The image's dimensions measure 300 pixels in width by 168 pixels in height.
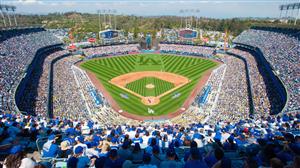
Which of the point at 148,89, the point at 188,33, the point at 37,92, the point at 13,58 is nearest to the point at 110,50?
the point at 188,33

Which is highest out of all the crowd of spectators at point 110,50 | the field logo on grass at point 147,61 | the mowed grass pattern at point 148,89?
the crowd of spectators at point 110,50

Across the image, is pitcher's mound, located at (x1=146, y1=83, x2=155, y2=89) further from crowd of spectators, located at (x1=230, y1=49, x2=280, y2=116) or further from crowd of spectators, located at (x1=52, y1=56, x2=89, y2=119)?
crowd of spectators, located at (x1=230, y1=49, x2=280, y2=116)

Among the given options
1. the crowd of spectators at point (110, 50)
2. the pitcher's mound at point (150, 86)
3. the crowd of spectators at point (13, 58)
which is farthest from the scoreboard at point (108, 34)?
the pitcher's mound at point (150, 86)

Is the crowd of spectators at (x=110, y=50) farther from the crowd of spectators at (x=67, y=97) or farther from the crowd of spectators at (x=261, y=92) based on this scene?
the crowd of spectators at (x=261, y=92)

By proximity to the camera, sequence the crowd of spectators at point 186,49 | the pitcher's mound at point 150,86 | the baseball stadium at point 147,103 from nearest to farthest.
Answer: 1. the baseball stadium at point 147,103
2. the pitcher's mound at point 150,86
3. the crowd of spectators at point 186,49

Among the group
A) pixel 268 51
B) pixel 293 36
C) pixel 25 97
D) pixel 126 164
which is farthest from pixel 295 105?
pixel 25 97

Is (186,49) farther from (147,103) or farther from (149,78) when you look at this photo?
(147,103)

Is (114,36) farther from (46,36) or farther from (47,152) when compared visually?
(47,152)
